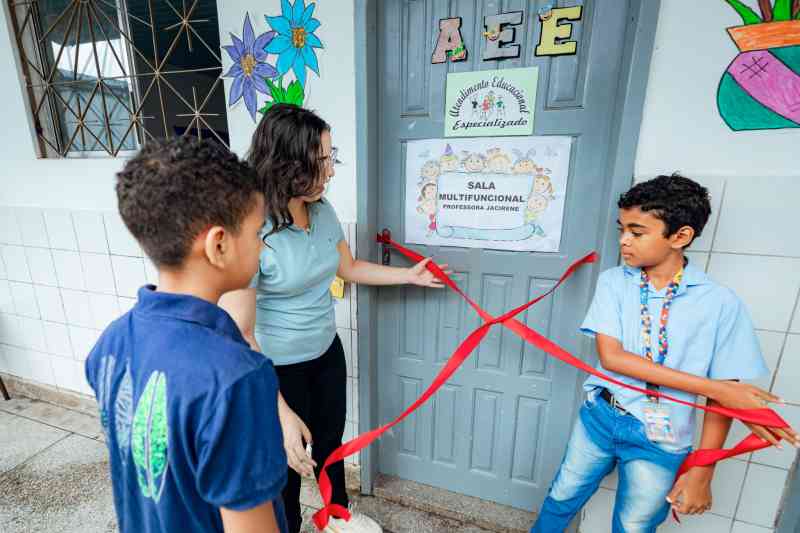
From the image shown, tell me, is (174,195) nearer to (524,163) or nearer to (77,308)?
(524,163)

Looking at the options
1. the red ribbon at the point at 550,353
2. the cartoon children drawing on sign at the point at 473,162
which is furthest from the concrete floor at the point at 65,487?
the cartoon children drawing on sign at the point at 473,162

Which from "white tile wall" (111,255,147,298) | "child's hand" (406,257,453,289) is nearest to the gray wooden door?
"child's hand" (406,257,453,289)

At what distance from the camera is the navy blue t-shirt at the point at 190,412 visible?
577 millimetres

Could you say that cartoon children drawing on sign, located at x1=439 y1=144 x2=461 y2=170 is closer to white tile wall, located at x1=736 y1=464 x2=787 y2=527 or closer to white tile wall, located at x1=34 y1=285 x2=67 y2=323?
white tile wall, located at x1=736 y1=464 x2=787 y2=527

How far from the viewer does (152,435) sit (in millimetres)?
613

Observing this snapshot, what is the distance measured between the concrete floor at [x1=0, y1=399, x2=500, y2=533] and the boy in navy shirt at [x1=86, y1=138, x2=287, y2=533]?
1408mm

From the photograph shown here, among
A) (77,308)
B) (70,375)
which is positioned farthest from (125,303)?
(70,375)

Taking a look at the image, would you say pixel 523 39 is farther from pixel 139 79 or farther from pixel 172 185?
pixel 139 79

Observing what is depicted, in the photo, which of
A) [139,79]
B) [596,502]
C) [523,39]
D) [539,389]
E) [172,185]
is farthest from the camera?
[139,79]

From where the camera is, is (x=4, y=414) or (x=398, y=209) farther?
(x=4, y=414)

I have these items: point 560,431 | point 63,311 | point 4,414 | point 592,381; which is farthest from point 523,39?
point 4,414

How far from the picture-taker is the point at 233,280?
693 mm

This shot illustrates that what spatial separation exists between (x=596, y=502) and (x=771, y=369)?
799 millimetres

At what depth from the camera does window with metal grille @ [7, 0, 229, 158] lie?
1.81 metres
